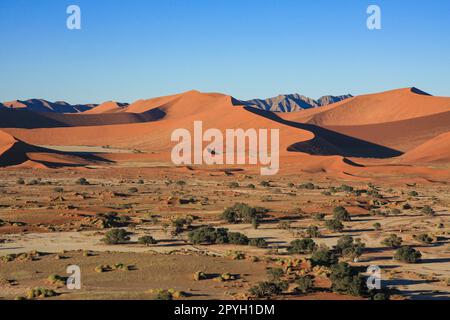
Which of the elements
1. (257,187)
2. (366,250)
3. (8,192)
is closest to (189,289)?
(366,250)

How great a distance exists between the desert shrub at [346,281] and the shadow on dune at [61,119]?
12446cm

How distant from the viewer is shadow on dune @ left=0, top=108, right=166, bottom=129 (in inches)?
5453

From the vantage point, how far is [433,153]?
291 ft

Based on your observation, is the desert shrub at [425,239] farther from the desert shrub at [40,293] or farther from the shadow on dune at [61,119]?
the shadow on dune at [61,119]

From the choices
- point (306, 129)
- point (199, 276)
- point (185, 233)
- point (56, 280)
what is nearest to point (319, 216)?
point (185, 233)

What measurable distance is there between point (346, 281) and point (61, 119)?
143 metres

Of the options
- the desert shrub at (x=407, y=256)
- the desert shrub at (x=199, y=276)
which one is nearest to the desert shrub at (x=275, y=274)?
the desert shrub at (x=199, y=276)

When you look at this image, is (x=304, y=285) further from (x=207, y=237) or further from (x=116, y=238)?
(x=116, y=238)

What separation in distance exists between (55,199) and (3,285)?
22810mm

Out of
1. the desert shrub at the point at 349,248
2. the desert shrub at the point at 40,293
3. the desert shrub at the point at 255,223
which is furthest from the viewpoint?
the desert shrub at the point at 255,223

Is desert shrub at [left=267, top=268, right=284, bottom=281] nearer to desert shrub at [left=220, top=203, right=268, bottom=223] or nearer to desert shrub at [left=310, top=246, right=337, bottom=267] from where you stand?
desert shrub at [left=310, top=246, right=337, bottom=267]

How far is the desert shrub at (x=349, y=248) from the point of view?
75.1 feet
